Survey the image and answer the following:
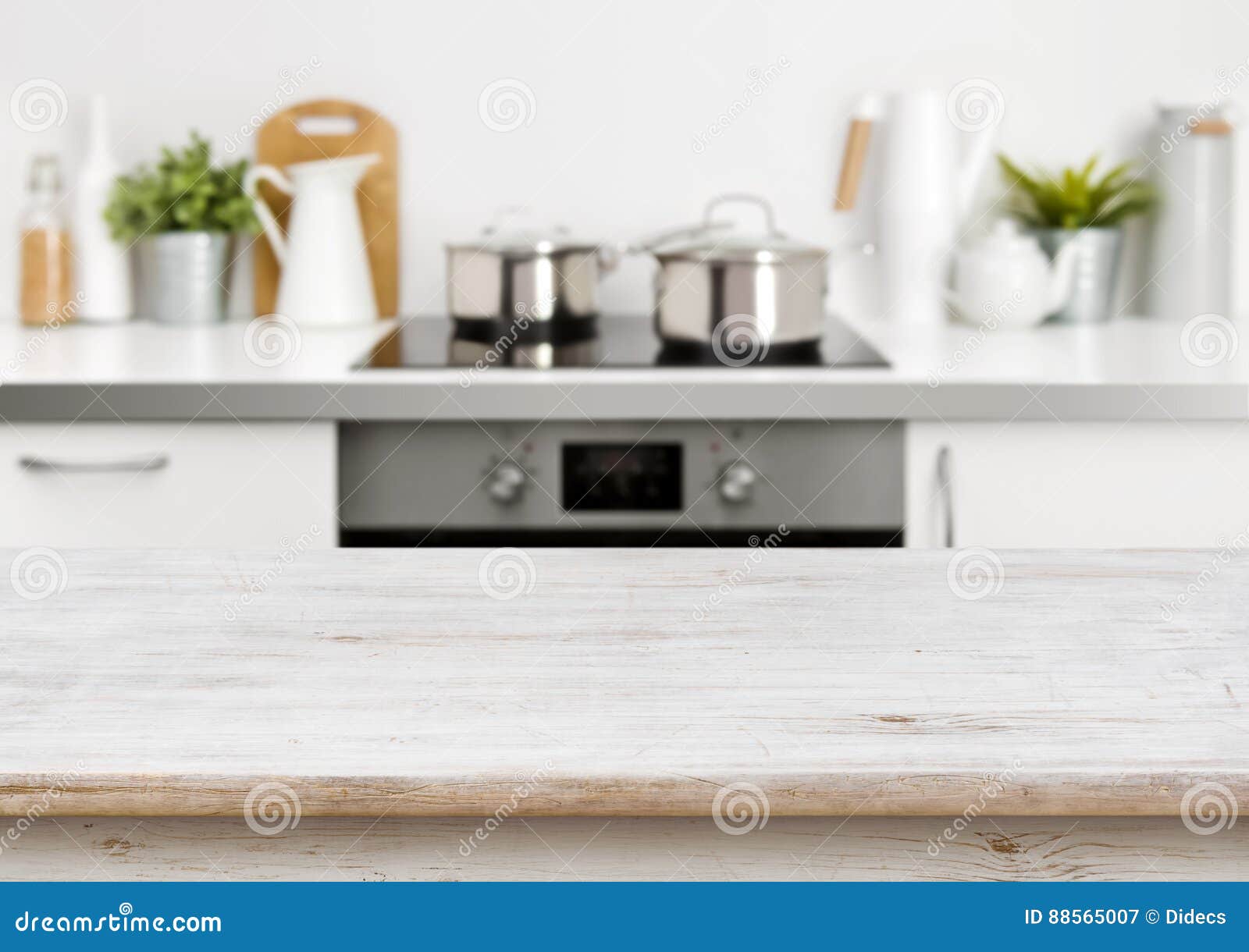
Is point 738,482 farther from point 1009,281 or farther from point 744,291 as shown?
point 1009,281

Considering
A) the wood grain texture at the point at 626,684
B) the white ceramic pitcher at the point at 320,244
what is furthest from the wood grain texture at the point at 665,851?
the white ceramic pitcher at the point at 320,244

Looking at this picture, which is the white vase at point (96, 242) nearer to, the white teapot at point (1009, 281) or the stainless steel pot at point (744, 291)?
the stainless steel pot at point (744, 291)

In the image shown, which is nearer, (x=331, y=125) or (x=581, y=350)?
(x=581, y=350)

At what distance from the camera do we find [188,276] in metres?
2.12

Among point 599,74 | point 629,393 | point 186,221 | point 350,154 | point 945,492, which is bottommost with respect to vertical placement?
point 945,492

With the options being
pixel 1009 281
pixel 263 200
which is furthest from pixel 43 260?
pixel 1009 281

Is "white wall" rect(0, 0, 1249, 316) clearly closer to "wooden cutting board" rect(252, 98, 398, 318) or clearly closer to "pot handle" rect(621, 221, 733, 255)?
"wooden cutting board" rect(252, 98, 398, 318)

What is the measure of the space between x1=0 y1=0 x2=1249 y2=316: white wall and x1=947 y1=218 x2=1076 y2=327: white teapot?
27 cm

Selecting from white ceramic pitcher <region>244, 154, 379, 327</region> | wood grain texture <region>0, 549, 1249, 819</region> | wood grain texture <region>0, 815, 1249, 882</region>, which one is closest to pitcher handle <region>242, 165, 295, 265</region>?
white ceramic pitcher <region>244, 154, 379, 327</region>

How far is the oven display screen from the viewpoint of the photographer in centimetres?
168

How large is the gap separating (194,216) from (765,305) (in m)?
0.92

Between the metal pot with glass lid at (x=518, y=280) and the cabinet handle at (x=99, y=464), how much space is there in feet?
1.58

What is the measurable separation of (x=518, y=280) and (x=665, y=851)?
1403 mm

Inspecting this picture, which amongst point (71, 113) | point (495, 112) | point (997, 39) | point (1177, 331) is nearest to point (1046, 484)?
point (1177, 331)
